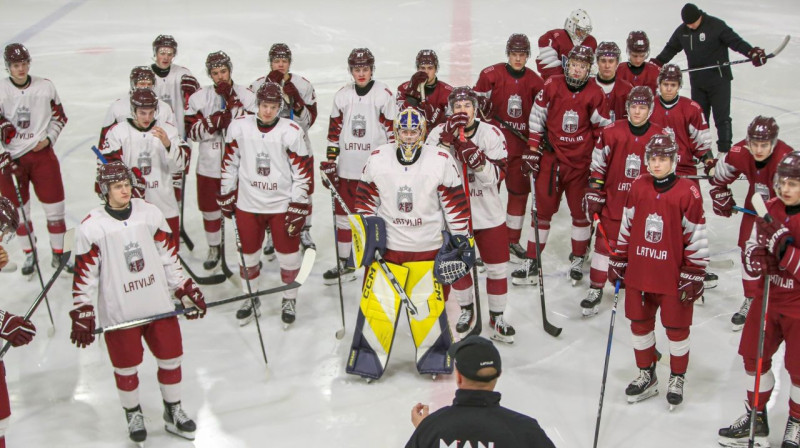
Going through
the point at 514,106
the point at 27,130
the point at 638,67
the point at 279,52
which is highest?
the point at 279,52

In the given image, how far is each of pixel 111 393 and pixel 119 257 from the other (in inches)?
40.6

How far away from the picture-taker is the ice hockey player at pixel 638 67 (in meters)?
6.17

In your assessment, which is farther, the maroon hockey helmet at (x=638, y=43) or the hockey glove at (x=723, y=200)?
the maroon hockey helmet at (x=638, y=43)

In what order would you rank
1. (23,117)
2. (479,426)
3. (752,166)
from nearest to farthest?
(479,426)
(752,166)
(23,117)

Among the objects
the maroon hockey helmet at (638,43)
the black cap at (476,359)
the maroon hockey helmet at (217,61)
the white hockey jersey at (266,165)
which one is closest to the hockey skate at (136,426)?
the white hockey jersey at (266,165)

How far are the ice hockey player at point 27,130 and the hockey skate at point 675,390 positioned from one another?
13.0 feet

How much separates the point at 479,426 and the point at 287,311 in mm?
3191

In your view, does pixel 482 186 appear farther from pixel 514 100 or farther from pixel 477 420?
pixel 477 420

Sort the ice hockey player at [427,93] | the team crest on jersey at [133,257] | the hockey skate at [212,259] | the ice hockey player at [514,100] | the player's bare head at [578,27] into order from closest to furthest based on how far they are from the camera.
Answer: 1. the team crest on jersey at [133,257]
2. the ice hockey player at [427,93]
3. the ice hockey player at [514,100]
4. the hockey skate at [212,259]
5. the player's bare head at [578,27]

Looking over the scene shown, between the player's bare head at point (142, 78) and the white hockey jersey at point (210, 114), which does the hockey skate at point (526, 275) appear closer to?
the white hockey jersey at point (210, 114)

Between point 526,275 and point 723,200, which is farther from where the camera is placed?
point 526,275

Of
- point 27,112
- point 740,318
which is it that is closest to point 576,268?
point 740,318

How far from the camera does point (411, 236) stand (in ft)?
15.5

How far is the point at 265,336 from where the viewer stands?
5.39m
